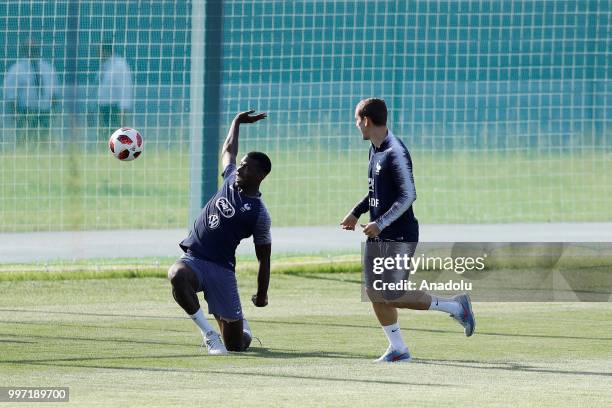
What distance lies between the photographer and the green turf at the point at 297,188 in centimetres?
1911

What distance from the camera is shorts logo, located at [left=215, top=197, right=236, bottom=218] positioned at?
456 inches

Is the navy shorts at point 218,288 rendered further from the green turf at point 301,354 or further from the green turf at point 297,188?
the green turf at point 297,188

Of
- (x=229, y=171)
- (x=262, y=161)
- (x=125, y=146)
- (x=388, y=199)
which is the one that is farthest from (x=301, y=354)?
(x=125, y=146)

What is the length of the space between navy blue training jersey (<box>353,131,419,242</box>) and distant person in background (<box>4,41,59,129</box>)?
7965 mm

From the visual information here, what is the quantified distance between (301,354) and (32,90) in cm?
795

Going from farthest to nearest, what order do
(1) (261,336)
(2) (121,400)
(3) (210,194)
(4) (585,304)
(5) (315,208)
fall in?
(5) (315,208), (3) (210,194), (4) (585,304), (1) (261,336), (2) (121,400)

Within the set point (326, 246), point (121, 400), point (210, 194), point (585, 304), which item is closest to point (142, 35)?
point (210, 194)

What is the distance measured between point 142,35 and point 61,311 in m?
5.22

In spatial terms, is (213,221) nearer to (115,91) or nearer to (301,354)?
(301,354)

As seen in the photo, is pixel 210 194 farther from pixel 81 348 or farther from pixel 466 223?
pixel 81 348

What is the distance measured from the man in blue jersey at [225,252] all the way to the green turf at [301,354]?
0.25 metres

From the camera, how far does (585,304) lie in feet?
48.5

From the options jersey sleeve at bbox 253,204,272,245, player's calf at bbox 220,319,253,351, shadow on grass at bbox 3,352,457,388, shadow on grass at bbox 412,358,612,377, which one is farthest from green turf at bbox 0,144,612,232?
shadow on grass at bbox 412,358,612,377

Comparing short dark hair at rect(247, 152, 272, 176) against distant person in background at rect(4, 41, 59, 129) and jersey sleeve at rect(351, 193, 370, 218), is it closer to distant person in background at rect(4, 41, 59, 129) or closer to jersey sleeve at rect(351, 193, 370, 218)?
jersey sleeve at rect(351, 193, 370, 218)
